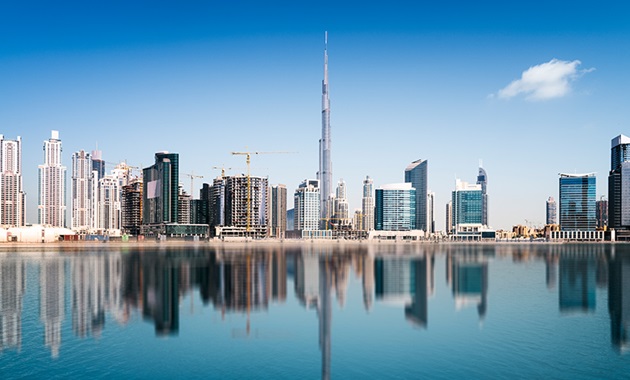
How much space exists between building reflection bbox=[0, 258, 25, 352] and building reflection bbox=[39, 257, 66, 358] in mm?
1997

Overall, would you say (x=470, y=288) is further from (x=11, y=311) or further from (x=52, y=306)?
(x=11, y=311)

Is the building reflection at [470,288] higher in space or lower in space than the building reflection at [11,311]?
lower

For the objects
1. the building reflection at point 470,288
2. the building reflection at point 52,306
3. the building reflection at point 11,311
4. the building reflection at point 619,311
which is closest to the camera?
the building reflection at point 11,311

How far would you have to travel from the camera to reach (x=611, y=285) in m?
81.6

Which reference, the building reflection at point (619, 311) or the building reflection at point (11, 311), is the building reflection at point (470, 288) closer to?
the building reflection at point (619, 311)

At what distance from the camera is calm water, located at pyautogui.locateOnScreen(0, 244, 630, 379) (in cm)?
3566

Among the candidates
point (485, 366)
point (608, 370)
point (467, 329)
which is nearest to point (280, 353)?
point (485, 366)

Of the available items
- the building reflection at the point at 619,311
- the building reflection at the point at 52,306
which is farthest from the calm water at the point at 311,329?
the building reflection at the point at 619,311

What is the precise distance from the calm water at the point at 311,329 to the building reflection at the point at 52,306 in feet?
0.48

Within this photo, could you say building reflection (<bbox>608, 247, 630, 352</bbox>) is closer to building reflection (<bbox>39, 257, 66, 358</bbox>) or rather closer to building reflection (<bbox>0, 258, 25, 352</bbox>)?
building reflection (<bbox>39, 257, 66, 358</bbox>)

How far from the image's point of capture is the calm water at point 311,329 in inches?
1404

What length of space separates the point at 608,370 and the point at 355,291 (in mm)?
41882

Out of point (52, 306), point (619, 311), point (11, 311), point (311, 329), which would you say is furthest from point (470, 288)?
point (11, 311)

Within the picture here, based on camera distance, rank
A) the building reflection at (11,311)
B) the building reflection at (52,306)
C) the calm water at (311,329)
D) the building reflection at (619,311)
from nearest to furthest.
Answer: the calm water at (311,329), the building reflection at (11,311), the building reflection at (52,306), the building reflection at (619,311)
